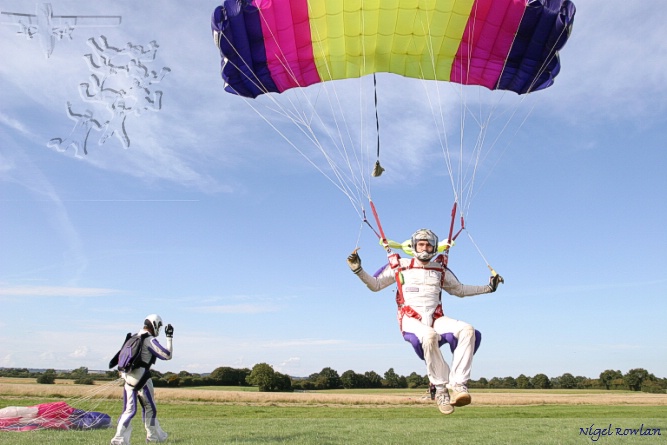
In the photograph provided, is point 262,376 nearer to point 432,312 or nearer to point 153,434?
point 153,434

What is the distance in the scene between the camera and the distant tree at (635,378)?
5723cm

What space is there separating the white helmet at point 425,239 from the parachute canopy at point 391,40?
2654 mm

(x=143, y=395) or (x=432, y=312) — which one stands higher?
(x=432, y=312)

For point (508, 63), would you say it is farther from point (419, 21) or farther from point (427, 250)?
point (427, 250)

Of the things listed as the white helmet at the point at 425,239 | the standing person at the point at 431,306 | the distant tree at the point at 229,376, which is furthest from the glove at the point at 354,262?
the distant tree at the point at 229,376

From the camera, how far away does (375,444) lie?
10234 mm

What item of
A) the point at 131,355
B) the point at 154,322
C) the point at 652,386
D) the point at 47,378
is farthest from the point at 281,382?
the point at 652,386

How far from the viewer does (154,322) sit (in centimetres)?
909

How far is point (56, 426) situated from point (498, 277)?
1005 centimetres

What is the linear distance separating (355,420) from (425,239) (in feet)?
45.5

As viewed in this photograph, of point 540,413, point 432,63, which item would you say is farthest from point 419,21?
point 540,413

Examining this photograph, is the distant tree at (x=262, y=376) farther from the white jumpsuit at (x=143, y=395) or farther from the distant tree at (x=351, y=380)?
the white jumpsuit at (x=143, y=395)

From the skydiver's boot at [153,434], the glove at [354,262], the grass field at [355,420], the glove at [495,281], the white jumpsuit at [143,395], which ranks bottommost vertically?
the grass field at [355,420]

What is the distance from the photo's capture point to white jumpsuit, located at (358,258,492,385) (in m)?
5.93
